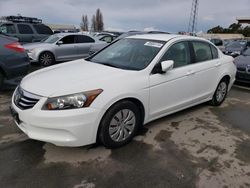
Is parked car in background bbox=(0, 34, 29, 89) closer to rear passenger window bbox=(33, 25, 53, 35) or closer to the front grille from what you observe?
the front grille

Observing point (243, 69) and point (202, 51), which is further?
point (243, 69)

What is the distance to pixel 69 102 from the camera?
114 inches

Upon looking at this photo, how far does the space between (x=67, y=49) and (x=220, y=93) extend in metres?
7.13

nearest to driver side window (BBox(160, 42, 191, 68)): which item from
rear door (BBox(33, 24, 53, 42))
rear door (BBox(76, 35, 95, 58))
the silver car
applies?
the silver car

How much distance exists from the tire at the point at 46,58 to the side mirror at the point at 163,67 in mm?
7257

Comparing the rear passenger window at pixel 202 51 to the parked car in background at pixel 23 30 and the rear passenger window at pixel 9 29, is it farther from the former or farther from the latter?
the rear passenger window at pixel 9 29

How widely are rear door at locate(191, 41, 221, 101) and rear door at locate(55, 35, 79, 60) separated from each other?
6.93 metres

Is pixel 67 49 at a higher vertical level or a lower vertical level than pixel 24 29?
lower

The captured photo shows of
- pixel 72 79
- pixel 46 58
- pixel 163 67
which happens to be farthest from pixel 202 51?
pixel 46 58

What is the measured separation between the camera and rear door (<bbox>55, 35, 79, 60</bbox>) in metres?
10.3

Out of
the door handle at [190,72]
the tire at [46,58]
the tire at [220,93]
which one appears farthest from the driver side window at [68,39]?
the door handle at [190,72]

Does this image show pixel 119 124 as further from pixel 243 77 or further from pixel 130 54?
pixel 243 77

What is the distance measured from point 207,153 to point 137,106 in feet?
3.80

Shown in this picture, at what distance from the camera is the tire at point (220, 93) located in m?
5.25
